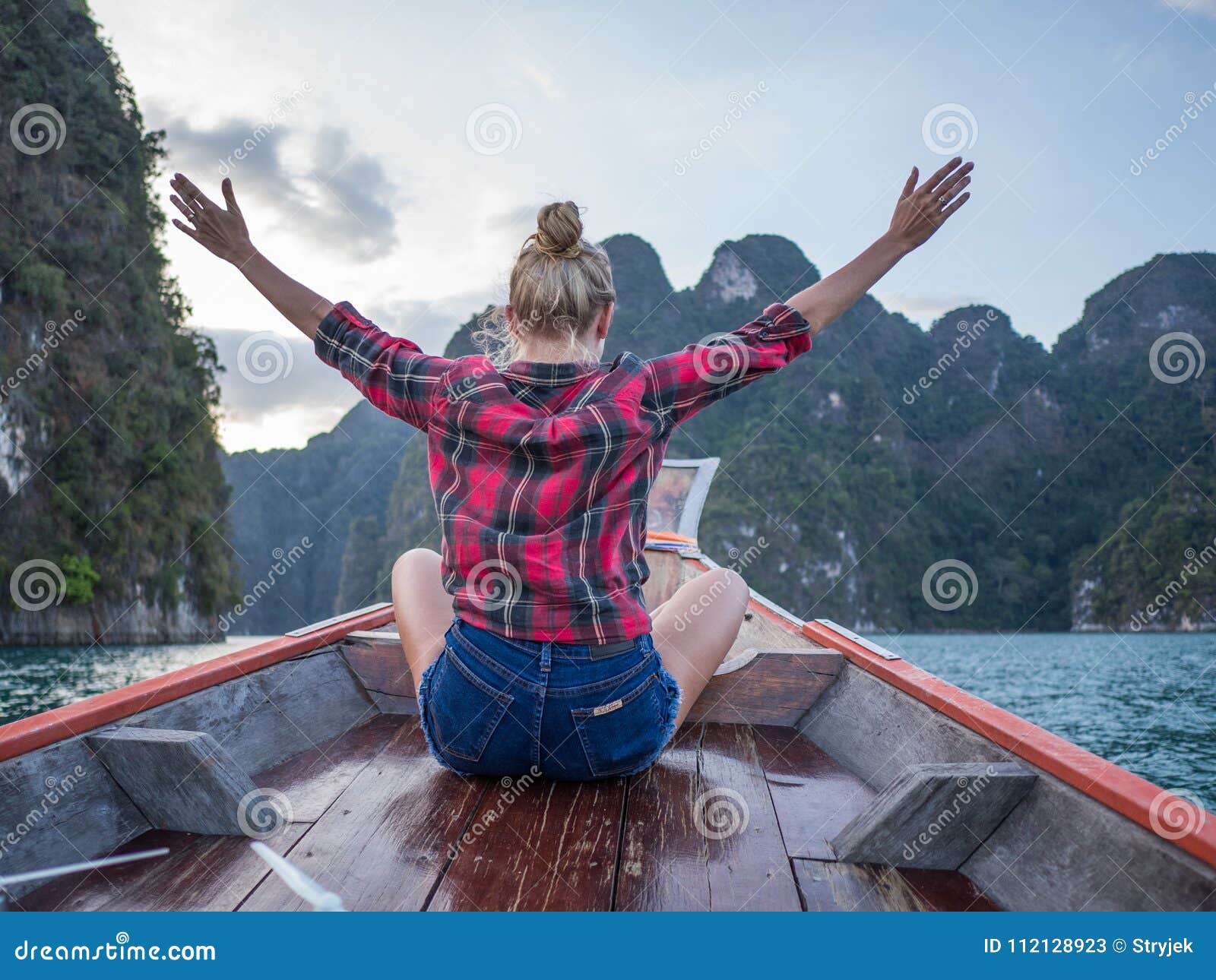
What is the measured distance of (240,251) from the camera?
140cm

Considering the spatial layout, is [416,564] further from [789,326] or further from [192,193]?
[789,326]

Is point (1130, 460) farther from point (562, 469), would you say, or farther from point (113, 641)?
point (562, 469)

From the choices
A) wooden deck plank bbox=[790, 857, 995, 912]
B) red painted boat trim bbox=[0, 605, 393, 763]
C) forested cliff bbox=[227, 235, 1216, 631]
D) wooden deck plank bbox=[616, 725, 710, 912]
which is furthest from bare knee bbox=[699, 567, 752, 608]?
forested cliff bbox=[227, 235, 1216, 631]

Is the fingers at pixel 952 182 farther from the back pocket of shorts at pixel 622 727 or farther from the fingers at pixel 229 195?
the fingers at pixel 229 195

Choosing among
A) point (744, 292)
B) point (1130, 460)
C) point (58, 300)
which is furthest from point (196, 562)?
point (1130, 460)

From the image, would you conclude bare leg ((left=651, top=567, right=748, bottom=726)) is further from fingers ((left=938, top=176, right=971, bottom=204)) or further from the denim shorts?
fingers ((left=938, top=176, right=971, bottom=204))

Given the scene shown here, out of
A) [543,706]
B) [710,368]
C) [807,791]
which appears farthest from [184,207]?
[807,791]

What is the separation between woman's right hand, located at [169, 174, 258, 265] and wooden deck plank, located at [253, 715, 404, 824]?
992 mm

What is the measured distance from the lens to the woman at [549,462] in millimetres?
1231

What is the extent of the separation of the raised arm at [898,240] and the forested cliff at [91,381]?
19.6 m

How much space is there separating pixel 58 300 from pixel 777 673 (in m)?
22.9

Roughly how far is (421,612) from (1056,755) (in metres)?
1.15

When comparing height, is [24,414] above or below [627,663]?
below

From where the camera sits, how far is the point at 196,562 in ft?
70.0
